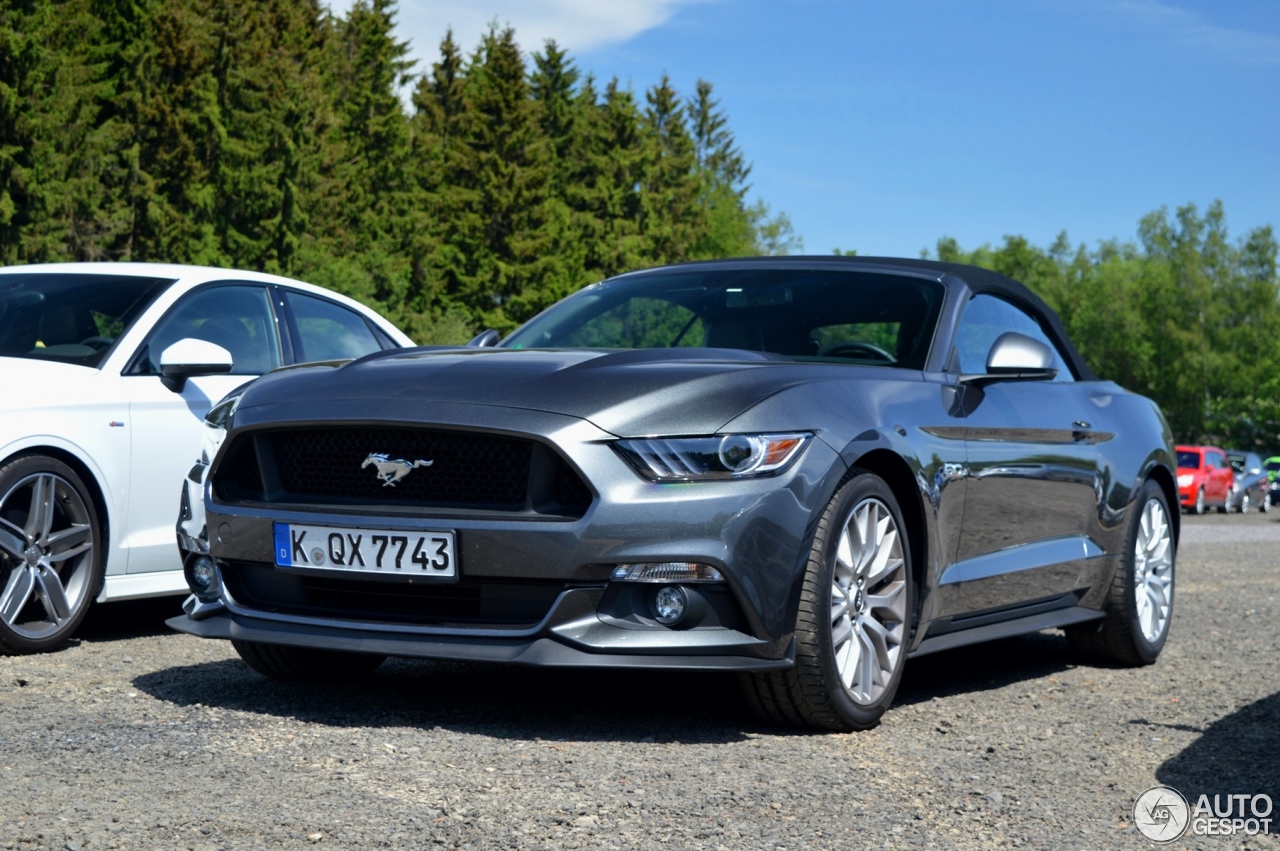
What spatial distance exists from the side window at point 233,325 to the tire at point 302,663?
1.96 m

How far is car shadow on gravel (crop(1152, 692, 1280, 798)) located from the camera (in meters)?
4.12

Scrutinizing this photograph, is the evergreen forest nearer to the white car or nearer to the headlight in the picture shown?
the white car

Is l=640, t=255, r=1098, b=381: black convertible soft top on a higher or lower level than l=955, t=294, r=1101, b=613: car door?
higher

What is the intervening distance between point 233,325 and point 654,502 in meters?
3.53

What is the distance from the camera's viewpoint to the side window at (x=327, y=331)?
7.38 m

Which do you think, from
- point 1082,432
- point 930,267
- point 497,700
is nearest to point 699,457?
point 497,700

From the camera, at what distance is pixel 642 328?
5727 millimetres

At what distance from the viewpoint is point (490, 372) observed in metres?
4.52

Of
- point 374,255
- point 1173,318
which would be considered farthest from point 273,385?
point 1173,318

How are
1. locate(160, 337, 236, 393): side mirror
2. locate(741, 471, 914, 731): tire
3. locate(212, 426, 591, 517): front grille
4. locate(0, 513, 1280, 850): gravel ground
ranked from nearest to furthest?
locate(0, 513, 1280, 850): gravel ground, locate(212, 426, 591, 517): front grille, locate(741, 471, 914, 731): tire, locate(160, 337, 236, 393): side mirror

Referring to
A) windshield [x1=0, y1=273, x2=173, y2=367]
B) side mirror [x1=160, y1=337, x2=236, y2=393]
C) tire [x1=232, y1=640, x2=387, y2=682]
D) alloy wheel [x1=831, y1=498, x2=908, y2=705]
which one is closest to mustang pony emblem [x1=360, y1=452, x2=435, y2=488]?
tire [x1=232, y1=640, x2=387, y2=682]

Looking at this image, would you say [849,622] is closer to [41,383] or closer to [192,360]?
[192,360]

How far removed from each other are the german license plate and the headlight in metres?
0.56

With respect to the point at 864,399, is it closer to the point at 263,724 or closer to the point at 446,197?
the point at 263,724
